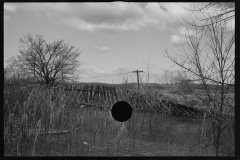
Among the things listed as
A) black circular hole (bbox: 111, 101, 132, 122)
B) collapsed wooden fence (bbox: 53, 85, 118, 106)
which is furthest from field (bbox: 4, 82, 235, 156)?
black circular hole (bbox: 111, 101, 132, 122)

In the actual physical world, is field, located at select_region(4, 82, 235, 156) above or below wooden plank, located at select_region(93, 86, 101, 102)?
below

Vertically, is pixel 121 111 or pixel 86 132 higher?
pixel 121 111

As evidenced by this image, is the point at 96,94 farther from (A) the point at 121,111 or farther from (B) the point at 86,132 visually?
(A) the point at 121,111

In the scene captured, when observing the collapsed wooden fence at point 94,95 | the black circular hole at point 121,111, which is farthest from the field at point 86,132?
the black circular hole at point 121,111

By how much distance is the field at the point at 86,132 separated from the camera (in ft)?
6.65

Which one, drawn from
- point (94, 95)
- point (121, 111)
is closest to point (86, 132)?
point (94, 95)

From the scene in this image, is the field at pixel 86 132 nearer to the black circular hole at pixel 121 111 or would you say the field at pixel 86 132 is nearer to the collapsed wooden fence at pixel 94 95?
the collapsed wooden fence at pixel 94 95

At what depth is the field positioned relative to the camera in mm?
2027

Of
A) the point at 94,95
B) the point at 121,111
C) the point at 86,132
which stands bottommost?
the point at 86,132

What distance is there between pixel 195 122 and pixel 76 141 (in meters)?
1.73

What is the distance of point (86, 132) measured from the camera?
11.0 ft

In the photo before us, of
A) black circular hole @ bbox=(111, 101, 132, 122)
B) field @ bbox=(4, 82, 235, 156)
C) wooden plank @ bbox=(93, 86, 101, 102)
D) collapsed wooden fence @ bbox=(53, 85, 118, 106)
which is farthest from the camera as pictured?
wooden plank @ bbox=(93, 86, 101, 102)

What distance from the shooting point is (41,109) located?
325 cm

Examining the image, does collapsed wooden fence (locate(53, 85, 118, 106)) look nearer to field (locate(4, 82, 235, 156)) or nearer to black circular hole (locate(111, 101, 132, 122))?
field (locate(4, 82, 235, 156))
